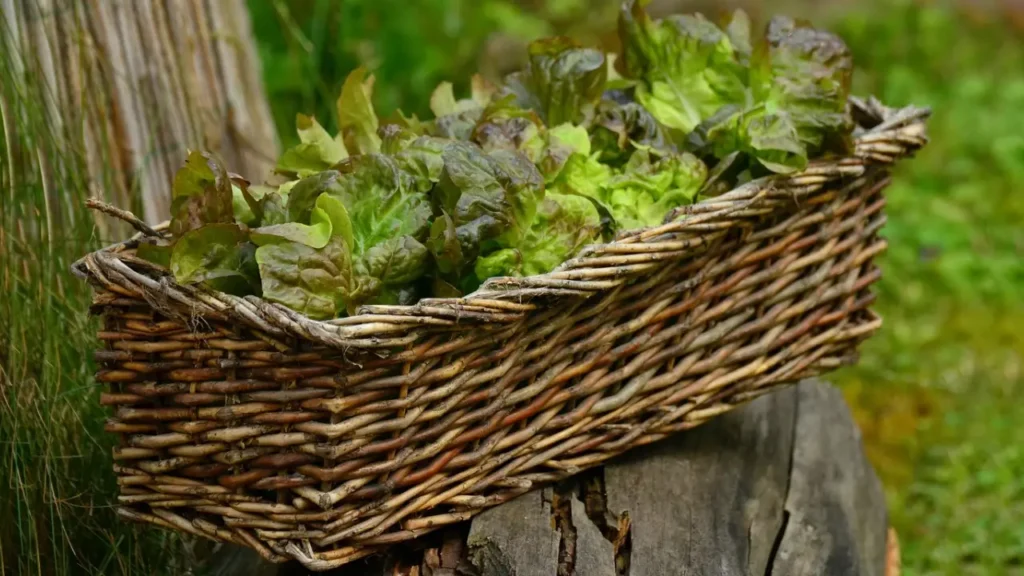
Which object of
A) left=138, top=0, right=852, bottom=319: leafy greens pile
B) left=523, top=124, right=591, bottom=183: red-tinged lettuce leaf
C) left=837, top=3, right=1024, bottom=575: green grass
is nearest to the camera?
left=138, top=0, right=852, bottom=319: leafy greens pile

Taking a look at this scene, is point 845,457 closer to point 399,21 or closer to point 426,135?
point 426,135

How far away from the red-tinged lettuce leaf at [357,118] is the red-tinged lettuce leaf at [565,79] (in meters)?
0.32

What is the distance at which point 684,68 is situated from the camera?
222cm

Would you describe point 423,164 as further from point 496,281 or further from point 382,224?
point 496,281

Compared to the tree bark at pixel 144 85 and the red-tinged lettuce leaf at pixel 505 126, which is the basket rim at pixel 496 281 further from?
the tree bark at pixel 144 85

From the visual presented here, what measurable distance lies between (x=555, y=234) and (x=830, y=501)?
868 mm

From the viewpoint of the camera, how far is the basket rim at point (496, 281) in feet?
4.96

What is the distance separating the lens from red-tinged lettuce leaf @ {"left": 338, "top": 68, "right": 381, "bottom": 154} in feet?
6.48

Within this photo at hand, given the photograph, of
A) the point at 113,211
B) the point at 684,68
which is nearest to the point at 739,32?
the point at 684,68

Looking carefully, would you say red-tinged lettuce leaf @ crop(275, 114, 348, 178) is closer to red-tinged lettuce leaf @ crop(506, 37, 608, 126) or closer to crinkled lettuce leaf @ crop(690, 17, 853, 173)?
red-tinged lettuce leaf @ crop(506, 37, 608, 126)

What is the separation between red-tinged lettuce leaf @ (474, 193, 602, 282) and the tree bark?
814 mm

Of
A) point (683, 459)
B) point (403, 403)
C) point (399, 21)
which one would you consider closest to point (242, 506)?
point (403, 403)

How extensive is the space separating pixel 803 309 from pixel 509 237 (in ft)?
2.16

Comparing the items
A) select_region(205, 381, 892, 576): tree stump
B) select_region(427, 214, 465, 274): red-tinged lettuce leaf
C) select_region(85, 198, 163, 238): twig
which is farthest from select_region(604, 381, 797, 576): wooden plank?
select_region(85, 198, 163, 238): twig
